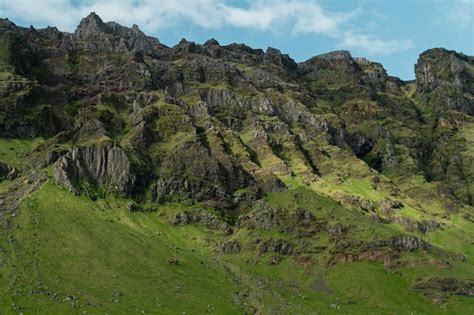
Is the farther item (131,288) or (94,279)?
(94,279)

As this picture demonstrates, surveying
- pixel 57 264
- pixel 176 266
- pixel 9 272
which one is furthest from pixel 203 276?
pixel 9 272

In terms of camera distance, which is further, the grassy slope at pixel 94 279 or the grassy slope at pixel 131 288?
the grassy slope at pixel 131 288

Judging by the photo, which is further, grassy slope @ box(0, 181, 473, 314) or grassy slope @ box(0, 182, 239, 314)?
grassy slope @ box(0, 181, 473, 314)

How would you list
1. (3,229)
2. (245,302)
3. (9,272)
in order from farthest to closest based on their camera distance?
(3,229) < (245,302) < (9,272)

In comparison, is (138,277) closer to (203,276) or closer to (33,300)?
(203,276)

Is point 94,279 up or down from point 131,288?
up

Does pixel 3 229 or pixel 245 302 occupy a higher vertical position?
pixel 3 229

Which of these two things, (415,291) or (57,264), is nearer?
(57,264)

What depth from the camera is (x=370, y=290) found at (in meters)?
196

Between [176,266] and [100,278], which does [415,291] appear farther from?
[100,278]

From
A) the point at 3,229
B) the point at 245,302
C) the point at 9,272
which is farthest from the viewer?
the point at 3,229

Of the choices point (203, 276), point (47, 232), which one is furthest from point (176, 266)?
point (47, 232)

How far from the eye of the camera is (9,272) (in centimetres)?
16638

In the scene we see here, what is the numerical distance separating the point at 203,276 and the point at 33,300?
61.7 metres
